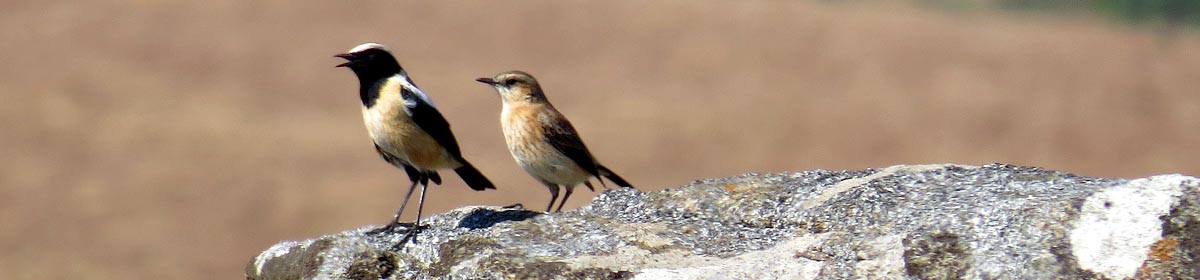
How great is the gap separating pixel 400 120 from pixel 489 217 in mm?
1291

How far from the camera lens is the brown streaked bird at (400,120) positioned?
8.12 metres

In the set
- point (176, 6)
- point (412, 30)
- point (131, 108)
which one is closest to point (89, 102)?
point (131, 108)

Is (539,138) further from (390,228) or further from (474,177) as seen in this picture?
(390,228)

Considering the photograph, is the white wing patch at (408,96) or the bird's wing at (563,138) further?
the bird's wing at (563,138)

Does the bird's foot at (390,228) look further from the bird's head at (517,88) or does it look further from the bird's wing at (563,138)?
the bird's head at (517,88)

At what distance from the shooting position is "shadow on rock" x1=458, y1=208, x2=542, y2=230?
22.3ft

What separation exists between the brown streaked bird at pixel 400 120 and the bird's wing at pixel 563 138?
123 cm

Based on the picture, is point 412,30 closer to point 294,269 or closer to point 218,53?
point 218,53

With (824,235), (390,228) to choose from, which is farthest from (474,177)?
(824,235)

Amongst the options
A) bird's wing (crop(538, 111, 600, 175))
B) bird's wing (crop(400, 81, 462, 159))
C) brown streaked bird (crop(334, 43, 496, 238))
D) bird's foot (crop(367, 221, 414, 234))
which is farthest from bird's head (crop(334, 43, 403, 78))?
bird's wing (crop(538, 111, 600, 175))

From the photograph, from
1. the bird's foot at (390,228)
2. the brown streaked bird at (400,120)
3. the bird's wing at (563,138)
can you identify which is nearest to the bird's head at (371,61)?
the brown streaked bird at (400,120)

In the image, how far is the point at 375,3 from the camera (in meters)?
47.3

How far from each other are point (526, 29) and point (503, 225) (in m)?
39.9

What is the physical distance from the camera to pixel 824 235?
592 centimetres
